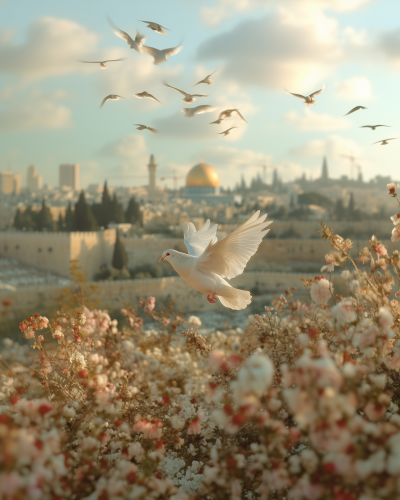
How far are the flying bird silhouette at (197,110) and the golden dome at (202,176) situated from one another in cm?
4648

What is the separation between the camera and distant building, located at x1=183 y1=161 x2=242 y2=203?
50188mm

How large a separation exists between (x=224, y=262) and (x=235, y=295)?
12.6 inches

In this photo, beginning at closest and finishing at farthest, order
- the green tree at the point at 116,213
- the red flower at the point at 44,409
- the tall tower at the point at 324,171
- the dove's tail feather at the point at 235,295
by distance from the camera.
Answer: the red flower at the point at 44,409
the dove's tail feather at the point at 235,295
the green tree at the point at 116,213
the tall tower at the point at 324,171

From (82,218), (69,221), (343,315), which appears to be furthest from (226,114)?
(69,221)

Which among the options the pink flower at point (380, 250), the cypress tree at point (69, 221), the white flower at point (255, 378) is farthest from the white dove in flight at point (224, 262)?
the cypress tree at point (69, 221)

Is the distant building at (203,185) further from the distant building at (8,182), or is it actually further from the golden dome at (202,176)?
the distant building at (8,182)

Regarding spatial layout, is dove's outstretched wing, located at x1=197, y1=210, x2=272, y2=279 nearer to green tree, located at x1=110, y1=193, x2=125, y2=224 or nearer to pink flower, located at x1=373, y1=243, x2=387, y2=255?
pink flower, located at x1=373, y1=243, x2=387, y2=255

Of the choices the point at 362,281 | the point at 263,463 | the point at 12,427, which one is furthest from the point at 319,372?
the point at 362,281

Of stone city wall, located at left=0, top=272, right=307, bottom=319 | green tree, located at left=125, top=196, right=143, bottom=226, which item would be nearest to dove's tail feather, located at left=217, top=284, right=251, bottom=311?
stone city wall, located at left=0, top=272, right=307, bottom=319

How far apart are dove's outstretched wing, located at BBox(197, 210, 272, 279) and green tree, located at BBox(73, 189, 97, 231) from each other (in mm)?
21323

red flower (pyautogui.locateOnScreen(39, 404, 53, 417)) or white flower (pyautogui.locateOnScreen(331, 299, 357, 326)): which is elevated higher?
white flower (pyautogui.locateOnScreen(331, 299, 357, 326))

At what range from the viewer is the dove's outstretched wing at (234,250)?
2820mm

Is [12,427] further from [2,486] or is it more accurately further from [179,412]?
[179,412]

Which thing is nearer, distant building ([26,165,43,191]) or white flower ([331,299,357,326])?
white flower ([331,299,357,326])
